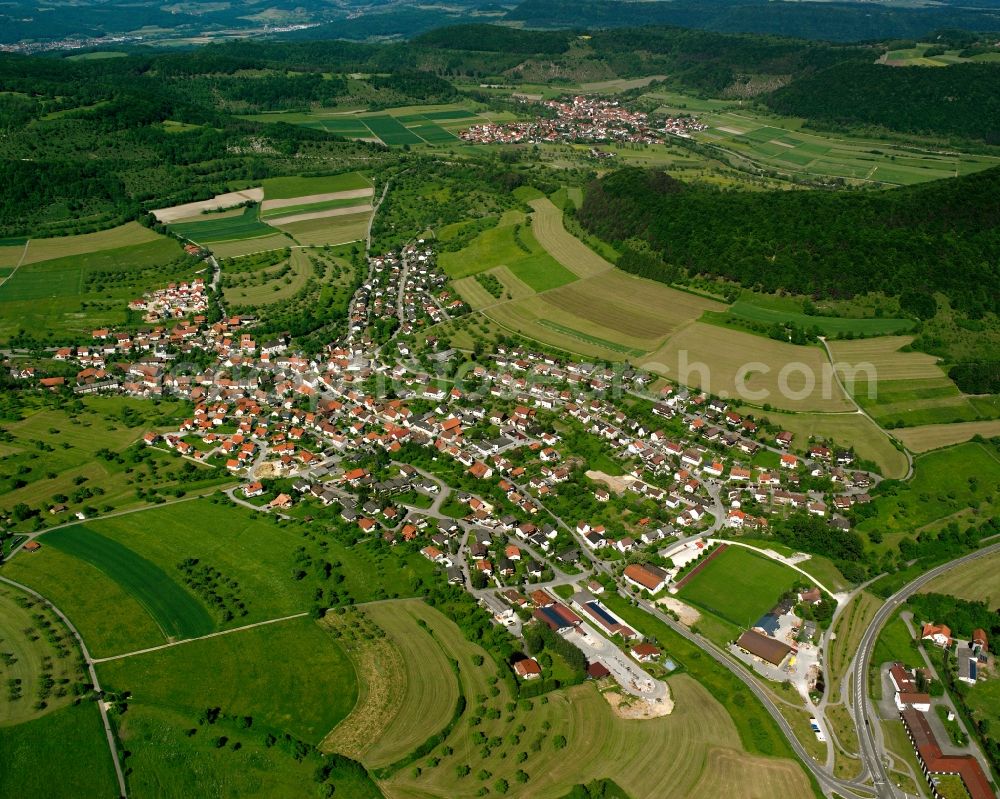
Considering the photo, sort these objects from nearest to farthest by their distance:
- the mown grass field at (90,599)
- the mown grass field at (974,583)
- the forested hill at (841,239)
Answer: the mown grass field at (90,599)
the mown grass field at (974,583)
the forested hill at (841,239)

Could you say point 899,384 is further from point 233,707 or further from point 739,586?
point 233,707

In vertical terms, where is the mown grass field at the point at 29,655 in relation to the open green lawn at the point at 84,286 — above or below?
below

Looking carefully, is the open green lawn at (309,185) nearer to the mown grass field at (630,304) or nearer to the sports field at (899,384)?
the mown grass field at (630,304)

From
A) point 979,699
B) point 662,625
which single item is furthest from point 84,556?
point 979,699

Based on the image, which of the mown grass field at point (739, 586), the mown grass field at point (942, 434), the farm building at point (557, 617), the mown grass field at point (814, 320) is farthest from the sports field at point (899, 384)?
the farm building at point (557, 617)

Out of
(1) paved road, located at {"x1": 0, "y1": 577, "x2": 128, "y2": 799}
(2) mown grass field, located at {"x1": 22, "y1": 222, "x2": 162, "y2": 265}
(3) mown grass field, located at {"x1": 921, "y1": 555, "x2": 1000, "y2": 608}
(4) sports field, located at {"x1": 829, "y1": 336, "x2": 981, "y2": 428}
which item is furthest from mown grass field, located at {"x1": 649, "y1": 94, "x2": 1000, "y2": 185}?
(1) paved road, located at {"x1": 0, "y1": 577, "x2": 128, "y2": 799}

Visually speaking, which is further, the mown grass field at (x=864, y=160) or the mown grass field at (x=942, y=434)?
the mown grass field at (x=864, y=160)

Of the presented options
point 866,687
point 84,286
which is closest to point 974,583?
point 866,687
